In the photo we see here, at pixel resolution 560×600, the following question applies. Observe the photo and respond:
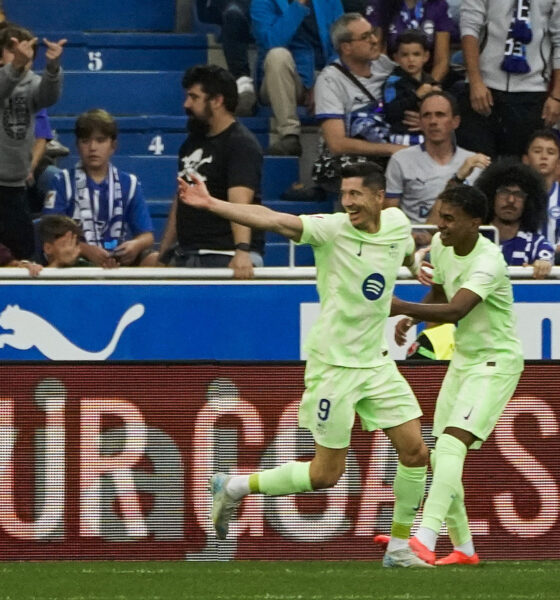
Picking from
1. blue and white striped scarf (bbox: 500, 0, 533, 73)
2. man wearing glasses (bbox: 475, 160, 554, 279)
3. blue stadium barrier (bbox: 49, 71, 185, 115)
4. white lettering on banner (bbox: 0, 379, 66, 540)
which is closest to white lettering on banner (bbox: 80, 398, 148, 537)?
white lettering on banner (bbox: 0, 379, 66, 540)

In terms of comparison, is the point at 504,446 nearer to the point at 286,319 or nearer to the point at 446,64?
the point at 286,319

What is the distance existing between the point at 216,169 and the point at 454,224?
98.0 inches

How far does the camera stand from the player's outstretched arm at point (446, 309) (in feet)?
28.4

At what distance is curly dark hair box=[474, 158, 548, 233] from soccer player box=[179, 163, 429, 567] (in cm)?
267

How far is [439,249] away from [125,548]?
7.44ft

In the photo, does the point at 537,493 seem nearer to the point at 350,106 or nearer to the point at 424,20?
the point at 350,106

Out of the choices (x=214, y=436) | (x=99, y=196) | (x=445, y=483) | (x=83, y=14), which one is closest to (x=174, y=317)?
(x=99, y=196)

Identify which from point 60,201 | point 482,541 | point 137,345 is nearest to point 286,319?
point 137,345

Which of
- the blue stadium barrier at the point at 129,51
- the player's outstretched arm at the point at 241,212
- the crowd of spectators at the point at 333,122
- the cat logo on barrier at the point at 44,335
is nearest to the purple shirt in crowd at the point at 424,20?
the crowd of spectators at the point at 333,122

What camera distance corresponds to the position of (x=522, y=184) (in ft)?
36.9

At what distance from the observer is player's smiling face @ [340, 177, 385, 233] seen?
8.62 meters

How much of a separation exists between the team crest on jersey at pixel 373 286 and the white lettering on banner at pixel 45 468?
5.76ft

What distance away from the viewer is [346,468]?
9.34 metres

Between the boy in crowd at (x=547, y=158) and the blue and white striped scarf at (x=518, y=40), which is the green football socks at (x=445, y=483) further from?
the blue and white striped scarf at (x=518, y=40)
